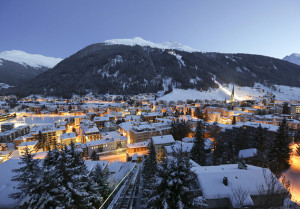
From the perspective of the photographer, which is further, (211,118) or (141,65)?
(141,65)

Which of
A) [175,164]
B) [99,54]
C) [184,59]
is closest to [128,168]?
[175,164]

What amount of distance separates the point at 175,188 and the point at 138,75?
15364 centimetres

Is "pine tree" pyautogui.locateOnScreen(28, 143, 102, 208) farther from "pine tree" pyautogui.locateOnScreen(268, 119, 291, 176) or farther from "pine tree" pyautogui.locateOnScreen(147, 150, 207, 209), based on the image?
"pine tree" pyautogui.locateOnScreen(268, 119, 291, 176)

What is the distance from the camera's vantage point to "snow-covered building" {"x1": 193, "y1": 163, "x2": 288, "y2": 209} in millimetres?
9305

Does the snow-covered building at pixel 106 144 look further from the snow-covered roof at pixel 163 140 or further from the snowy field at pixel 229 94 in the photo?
the snowy field at pixel 229 94

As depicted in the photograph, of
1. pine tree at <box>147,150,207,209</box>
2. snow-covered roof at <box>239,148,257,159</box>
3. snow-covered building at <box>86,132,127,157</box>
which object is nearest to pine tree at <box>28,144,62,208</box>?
pine tree at <box>147,150,207,209</box>

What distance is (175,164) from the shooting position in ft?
19.8

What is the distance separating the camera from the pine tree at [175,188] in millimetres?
5742

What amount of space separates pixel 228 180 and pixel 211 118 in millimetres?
50074

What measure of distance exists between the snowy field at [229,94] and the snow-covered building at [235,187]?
9046cm

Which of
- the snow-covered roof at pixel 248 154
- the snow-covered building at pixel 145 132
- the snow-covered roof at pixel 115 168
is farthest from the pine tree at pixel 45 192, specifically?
the snow-covered building at pixel 145 132

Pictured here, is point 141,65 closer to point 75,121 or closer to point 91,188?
point 75,121

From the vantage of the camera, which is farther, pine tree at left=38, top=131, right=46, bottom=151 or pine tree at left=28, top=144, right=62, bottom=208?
pine tree at left=38, top=131, right=46, bottom=151

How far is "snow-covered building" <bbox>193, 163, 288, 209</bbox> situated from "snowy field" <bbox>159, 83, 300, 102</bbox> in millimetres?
90464
